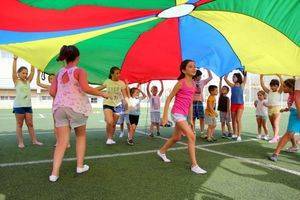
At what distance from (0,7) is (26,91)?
6.58 ft

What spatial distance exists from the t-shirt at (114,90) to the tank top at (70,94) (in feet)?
7.74

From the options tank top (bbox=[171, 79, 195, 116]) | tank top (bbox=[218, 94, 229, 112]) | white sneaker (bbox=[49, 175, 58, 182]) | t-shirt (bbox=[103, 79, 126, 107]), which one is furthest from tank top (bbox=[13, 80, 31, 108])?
tank top (bbox=[218, 94, 229, 112])

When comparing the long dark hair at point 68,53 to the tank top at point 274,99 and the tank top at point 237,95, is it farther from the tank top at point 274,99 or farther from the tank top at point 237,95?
the tank top at point 274,99

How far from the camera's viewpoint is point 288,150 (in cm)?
614

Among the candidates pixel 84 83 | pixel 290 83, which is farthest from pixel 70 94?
pixel 290 83

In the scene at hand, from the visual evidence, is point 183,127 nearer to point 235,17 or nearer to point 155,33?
point 235,17

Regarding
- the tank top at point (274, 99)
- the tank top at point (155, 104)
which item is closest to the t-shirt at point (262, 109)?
the tank top at point (274, 99)

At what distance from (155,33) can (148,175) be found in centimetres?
309

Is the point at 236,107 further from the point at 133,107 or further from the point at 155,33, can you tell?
the point at 155,33

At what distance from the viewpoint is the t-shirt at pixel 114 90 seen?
6465 millimetres

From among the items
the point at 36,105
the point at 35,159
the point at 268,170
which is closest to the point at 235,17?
the point at 268,170

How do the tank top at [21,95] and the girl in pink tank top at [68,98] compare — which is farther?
the tank top at [21,95]

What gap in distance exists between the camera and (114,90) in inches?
257

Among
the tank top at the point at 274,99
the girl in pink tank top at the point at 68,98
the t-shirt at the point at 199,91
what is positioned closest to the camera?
the girl in pink tank top at the point at 68,98
